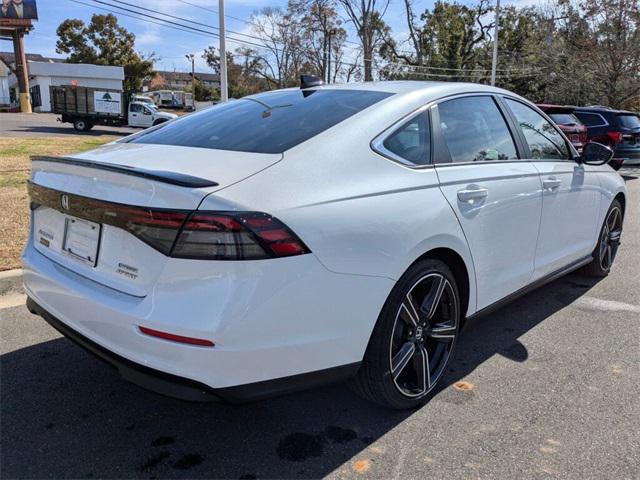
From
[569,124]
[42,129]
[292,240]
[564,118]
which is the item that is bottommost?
[292,240]

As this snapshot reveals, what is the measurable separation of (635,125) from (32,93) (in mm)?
59434

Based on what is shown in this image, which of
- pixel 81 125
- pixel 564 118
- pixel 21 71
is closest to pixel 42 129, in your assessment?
pixel 81 125

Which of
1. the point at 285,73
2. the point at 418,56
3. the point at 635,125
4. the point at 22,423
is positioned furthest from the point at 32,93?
the point at 22,423

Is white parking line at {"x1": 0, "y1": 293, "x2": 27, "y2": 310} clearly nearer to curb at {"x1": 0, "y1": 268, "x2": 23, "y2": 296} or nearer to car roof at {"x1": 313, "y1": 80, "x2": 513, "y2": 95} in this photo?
curb at {"x1": 0, "y1": 268, "x2": 23, "y2": 296}

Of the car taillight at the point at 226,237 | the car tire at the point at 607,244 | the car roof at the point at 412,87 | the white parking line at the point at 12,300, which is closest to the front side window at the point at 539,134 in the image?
the car roof at the point at 412,87

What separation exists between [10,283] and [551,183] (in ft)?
13.8

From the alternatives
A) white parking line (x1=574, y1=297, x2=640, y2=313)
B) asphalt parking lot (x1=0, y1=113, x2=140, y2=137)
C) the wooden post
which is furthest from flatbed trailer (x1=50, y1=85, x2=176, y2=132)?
white parking line (x1=574, y1=297, x2=640, y2=313)

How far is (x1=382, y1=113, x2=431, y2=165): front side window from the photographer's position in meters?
2.70

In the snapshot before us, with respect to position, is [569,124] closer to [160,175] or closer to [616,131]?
[616,131]

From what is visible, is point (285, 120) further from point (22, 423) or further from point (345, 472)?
point (22, 423)

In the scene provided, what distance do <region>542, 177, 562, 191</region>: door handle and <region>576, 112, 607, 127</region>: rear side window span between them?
10378mm

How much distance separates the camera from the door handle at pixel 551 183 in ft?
11.9

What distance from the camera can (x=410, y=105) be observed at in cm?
289

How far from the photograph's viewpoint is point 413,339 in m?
2.78
